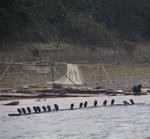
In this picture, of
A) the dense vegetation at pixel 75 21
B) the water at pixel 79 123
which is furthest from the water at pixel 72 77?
the dense vegetation at pixel 75 21

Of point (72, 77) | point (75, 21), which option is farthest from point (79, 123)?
point (75, 21)

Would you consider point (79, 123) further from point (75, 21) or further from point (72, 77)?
point (75, 21)

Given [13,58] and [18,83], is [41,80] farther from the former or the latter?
[13,58]

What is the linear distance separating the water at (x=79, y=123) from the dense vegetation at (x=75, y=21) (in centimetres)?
2334

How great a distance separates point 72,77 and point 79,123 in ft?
48.3

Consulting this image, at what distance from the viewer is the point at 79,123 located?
39.0 metres

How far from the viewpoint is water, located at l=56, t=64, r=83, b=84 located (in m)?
53.0

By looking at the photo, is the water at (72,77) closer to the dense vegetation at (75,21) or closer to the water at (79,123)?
the water at (79,123)

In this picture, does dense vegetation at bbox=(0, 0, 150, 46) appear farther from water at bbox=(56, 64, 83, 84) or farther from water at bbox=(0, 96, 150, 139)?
water at bbox=(0, 96, 150, 139)

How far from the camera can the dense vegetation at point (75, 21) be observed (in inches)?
2702

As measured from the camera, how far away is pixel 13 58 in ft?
210

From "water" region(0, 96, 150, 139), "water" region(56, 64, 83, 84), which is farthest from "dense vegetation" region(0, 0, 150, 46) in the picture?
"water" region(0, 96, 150, 139)

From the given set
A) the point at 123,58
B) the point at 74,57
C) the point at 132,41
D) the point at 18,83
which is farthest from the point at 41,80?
the point at 132,41

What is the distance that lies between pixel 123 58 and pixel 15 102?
103ft
